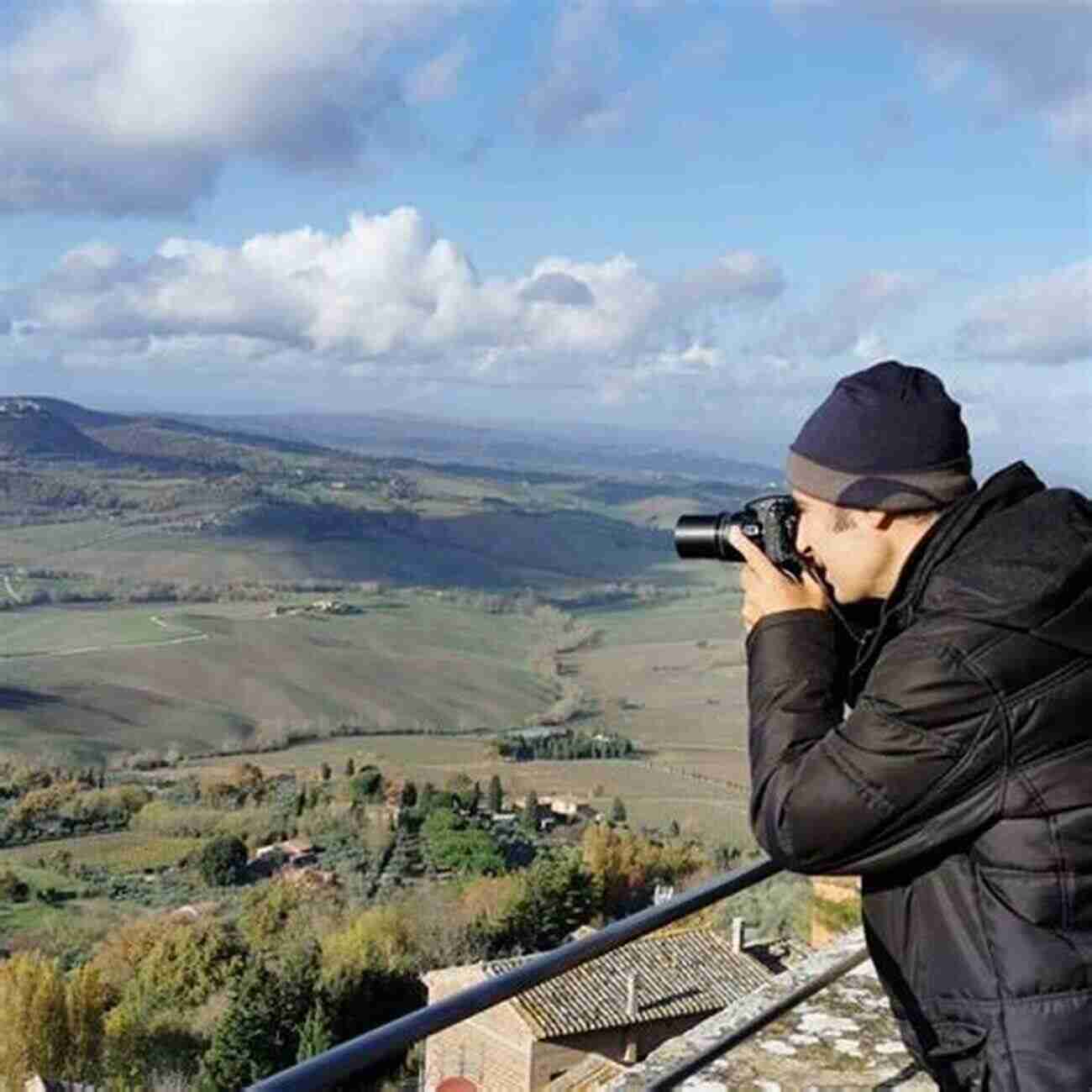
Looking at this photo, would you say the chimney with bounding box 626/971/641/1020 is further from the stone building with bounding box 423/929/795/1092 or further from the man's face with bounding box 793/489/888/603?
the man's face with bounding box 793/489/888/603

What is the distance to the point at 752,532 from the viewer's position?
1.87m

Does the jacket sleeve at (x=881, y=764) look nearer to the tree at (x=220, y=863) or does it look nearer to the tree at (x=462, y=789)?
the tree at (x=220, y=863)

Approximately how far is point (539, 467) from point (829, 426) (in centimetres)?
15504

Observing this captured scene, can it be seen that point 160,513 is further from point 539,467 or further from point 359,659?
point 539,467

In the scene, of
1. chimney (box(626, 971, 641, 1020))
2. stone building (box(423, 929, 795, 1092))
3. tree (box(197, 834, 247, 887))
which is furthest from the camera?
tree (box(197, 834, 247, 887))

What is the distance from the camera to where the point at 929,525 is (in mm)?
1648

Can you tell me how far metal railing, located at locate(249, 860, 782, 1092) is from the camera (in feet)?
5.34

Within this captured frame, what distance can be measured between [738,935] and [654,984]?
33.1 inches

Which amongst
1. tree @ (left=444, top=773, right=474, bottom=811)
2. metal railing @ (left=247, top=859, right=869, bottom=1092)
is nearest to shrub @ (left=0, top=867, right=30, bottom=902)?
tree @ (left=444, top=773, right=474, bottom=811)

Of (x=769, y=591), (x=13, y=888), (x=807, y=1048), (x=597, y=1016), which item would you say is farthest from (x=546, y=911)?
(x=769, y=591)

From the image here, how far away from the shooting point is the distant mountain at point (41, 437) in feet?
387

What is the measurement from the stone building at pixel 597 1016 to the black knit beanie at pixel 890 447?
3.77 m

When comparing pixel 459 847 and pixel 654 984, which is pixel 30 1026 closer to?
pixel 654 984

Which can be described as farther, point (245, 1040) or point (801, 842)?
point (245, 1040)
